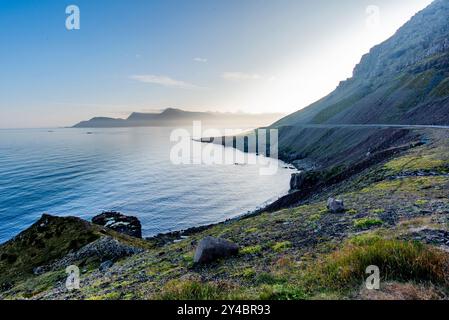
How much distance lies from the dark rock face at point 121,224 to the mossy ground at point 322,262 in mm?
21350

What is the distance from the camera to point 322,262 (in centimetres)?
1049

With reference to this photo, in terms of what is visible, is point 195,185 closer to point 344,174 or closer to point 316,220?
point 344,174

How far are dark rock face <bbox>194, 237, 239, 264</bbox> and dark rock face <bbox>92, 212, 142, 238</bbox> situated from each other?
3397cm

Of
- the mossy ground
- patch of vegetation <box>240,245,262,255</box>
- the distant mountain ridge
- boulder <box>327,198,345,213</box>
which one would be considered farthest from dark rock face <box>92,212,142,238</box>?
the distant mountain ridge

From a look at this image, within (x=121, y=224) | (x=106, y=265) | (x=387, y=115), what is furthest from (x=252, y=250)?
(x=387, y=115)

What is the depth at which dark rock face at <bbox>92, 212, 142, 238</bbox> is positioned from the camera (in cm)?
4525

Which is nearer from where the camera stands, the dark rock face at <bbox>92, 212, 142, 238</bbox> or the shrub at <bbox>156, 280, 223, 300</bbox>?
the shrub at <bbox>156, 280, 223, 300</bbox>

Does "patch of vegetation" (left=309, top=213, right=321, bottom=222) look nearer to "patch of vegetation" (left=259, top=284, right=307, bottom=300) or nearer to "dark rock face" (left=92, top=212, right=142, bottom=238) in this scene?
"patch of vegetation" (left=259, top=284, right=307, bottom=300)

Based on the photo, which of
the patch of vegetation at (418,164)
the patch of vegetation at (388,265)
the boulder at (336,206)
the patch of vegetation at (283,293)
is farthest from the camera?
the patch of vegetation at (418,164)

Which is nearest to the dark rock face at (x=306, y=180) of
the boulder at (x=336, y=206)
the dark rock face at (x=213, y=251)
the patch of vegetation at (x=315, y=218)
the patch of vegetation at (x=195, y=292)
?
the boulder at (x=336, y=206)

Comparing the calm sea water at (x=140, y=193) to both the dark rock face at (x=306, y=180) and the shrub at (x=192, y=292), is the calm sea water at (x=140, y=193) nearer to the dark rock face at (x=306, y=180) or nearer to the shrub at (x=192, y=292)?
the dark rock face at (x=306, y=180)

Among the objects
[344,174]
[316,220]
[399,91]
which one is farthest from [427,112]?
[316,220]

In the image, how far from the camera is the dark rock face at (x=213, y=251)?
1419 cm

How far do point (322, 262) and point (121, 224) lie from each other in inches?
1705
